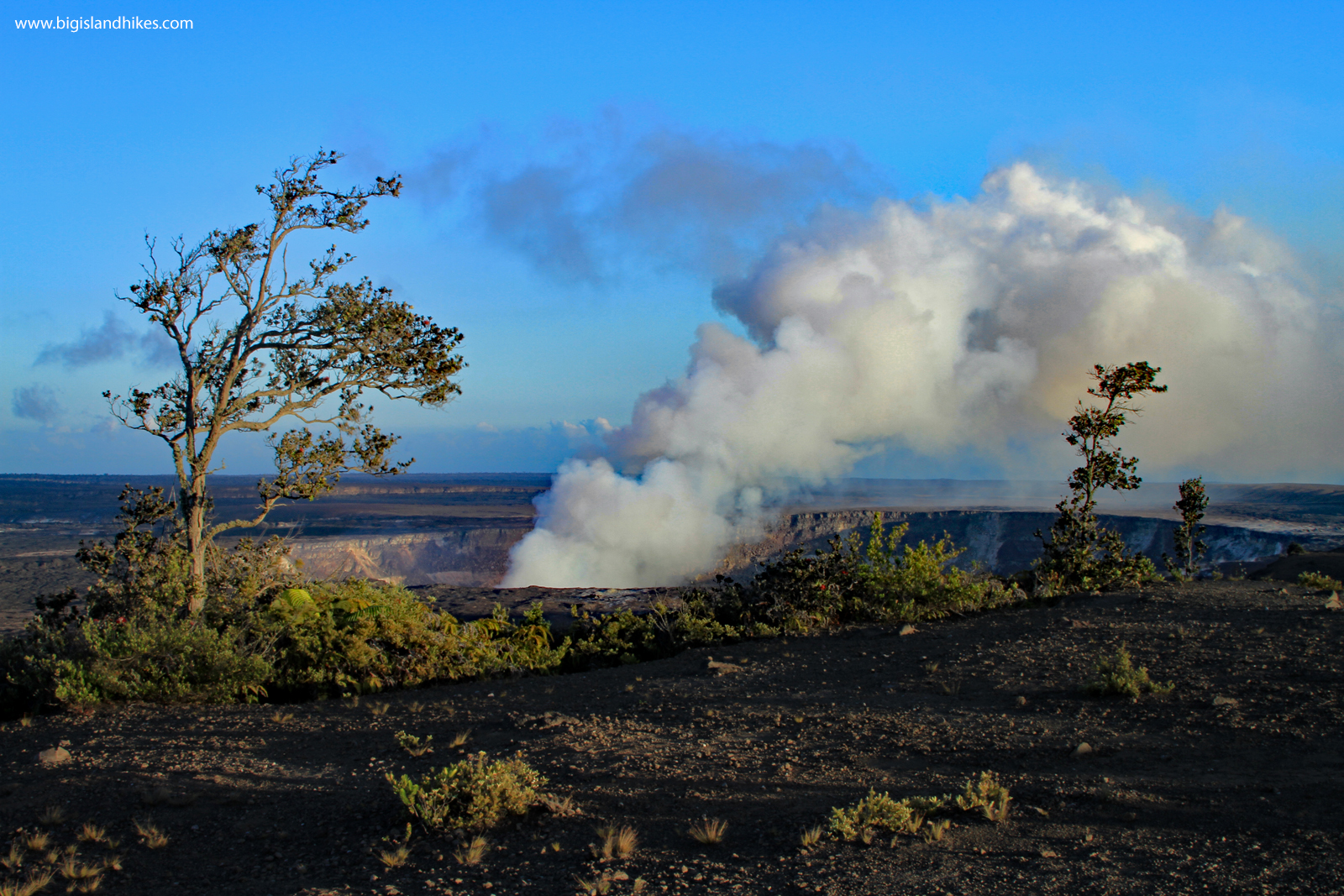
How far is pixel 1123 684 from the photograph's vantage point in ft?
19.2

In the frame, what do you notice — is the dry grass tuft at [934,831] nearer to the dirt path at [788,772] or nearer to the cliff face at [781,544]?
the dirt path at [788,772]

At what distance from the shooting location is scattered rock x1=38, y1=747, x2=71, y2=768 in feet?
16.7

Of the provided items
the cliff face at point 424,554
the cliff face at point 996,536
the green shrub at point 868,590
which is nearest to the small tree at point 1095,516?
the green shrub at point 868,590

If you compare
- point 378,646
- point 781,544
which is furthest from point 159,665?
point 781,544

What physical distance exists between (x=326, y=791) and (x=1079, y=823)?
3830mm

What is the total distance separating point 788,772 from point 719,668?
3.30m

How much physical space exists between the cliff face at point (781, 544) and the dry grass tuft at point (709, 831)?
27.3 meters

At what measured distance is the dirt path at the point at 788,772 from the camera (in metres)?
3.39

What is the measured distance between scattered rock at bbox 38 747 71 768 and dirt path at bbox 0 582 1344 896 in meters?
0.11

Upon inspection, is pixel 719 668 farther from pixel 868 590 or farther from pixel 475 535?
pixel 475 535

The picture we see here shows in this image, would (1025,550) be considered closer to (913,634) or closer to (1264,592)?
(1264,592)

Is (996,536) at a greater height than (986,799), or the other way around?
(986,799)

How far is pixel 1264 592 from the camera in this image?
34.1 feet

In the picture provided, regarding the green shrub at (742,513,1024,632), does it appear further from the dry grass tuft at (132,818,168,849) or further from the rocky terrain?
the rocky terrain
